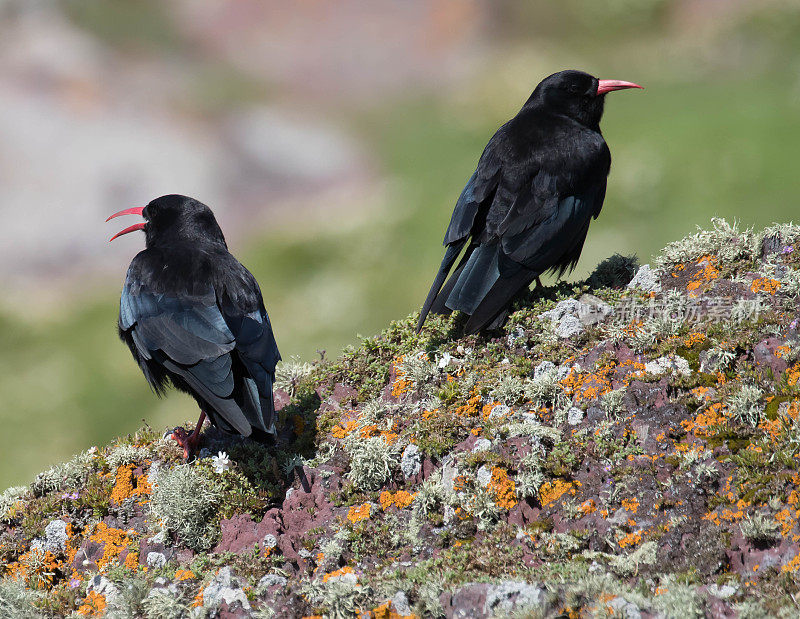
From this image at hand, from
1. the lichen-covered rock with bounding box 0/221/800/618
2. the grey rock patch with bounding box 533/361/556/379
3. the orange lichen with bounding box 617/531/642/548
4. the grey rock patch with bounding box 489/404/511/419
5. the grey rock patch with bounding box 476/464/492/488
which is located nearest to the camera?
the lichen-covered rock with bounding box 0/221/800/618

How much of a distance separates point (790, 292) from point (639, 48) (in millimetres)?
21335

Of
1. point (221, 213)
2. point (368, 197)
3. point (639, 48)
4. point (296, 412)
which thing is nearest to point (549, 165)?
point (296, 412)

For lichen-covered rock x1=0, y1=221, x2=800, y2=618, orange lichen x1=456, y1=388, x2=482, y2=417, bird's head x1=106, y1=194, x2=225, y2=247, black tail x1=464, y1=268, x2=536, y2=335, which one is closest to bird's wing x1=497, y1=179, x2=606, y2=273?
black tail x1=464, y1=268, x2=536, y2=335

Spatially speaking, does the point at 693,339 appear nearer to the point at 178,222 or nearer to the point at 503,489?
the point at 503,489

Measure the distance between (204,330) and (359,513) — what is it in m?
1.91

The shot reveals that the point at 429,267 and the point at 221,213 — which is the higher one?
the point at 221,213

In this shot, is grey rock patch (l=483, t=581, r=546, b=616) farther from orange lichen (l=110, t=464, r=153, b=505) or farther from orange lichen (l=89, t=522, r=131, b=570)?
orange lichen (l=110, t=464, r=153, b=505)

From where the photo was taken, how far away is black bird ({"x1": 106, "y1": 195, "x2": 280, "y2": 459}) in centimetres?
584

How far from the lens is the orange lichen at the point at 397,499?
5.18m

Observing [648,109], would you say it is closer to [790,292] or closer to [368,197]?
[368,197]

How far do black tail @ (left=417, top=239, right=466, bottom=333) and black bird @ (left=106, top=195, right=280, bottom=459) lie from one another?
117cm

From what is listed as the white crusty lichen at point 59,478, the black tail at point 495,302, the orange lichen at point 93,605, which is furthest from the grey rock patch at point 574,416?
the white crusty lichen at point 59,478

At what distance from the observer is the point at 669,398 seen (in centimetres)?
513

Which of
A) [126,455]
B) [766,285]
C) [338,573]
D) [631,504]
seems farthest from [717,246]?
[126,455]
